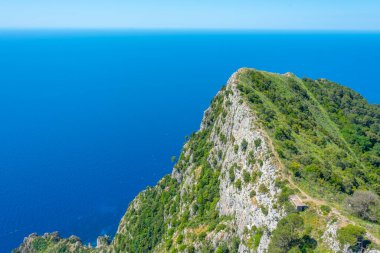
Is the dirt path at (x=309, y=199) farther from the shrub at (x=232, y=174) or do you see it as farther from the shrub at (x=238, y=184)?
the shrub at (x=232, y=174)

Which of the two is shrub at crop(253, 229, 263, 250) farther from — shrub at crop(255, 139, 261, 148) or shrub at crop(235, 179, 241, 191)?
shrub at crop(255, 139, 261, 148)

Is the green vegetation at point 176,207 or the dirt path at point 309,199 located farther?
the green vegetation at point 176,207

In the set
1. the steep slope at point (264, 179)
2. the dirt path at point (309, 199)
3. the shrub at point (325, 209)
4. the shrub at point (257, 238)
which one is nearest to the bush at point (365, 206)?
the steep slope at point (264, 179)

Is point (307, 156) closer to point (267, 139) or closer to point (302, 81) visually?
point (267, 139)

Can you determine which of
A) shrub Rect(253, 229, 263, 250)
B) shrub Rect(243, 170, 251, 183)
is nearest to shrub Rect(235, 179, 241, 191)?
shrub Rect(243, 170, 251, 183)

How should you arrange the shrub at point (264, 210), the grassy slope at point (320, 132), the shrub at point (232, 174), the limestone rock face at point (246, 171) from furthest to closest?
the shrub at point (232, 174) < the grassy slope at point (320, 132) < the limestone rock face at point (246, 171) < the shrub at point (264, 210)

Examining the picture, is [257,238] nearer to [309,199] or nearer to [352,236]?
[309,199]

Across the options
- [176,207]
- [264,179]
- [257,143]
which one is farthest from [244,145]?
[176,207]
